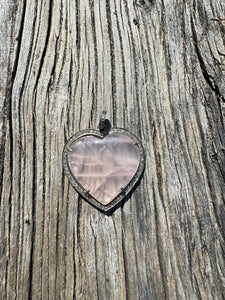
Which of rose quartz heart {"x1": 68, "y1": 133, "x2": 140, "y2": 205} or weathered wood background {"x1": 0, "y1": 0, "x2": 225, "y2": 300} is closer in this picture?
weathered wood background {"x1": 0, "y1": 0, "x2": 225, "y2": 300}

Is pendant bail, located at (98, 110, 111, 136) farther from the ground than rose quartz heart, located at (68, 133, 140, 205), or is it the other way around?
pendant bail, located at (98, 110, 111, 136)

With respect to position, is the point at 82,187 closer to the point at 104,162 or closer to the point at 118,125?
the point at 104,162

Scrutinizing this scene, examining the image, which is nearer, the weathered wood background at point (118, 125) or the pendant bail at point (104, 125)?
the weathered wood background at point (118, 125)

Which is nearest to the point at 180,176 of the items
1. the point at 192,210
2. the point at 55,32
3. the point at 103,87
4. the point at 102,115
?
the point at 192,210

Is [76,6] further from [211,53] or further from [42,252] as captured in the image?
[42,252]

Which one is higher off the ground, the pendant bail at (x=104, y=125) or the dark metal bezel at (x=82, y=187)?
the pendant bail at (x=104, y=125)

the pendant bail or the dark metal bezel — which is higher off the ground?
the pendant bail

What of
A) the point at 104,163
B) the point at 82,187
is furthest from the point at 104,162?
the point at 82,187
